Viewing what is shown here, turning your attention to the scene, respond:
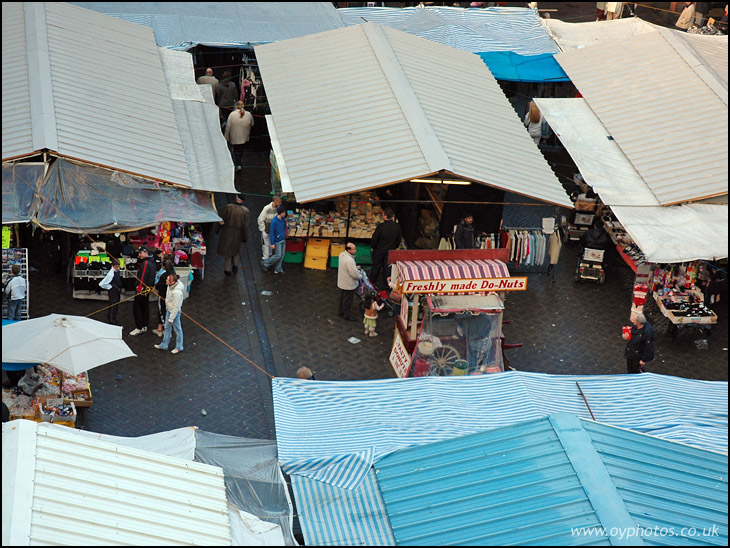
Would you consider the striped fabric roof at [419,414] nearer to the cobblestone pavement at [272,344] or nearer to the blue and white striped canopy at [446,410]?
the blue and white striped canopy at [446,410]

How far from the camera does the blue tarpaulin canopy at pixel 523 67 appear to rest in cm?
2364

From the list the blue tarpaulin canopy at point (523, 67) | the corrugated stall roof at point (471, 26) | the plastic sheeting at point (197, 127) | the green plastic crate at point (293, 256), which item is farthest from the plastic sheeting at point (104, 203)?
the corrugated stall roof at point (471, 26)

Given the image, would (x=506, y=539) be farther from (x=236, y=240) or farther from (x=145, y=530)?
(x=236, y=240)

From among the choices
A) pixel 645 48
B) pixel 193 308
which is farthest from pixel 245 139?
pixel 645 48

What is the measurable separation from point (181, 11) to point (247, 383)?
14.2 meters

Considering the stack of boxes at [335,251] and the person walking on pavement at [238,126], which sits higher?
the person walking on pavement at [238,126]

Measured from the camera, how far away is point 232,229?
58.2 feet

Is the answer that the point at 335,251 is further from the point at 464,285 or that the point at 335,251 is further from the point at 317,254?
the point at 464,285

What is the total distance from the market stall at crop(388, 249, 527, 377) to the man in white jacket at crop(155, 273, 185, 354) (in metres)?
3.48

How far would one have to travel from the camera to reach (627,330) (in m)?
16.8

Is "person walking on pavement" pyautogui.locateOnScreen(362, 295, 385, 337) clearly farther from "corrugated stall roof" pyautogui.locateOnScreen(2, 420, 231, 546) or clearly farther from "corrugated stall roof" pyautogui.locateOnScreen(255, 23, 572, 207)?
"corrugated stall roof" pyautogui.locateOnScreen(2, 420, 231, 546)

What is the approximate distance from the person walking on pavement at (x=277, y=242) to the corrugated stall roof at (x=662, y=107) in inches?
285

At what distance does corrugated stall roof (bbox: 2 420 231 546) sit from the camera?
24.7 ft

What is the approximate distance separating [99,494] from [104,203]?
9430mm
